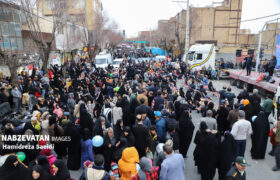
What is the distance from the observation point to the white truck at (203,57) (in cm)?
1994

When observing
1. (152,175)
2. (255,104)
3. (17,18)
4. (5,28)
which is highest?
(17,18)

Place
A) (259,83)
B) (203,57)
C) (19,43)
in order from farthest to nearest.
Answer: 1. (203,57)
2. (19,43)
3. (259,83)

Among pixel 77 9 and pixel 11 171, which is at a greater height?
pixel 77 9

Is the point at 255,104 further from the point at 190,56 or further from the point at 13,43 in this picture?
the point at 13,43

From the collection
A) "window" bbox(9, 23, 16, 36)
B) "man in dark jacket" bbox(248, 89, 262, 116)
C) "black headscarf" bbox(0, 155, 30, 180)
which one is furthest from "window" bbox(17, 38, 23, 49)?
"man in dark jacket" bbox(248, 89, 262, 116)

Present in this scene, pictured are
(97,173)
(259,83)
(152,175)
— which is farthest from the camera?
(259,83)

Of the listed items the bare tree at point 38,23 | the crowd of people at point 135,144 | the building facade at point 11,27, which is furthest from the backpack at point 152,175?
the bare tree at point 38,23

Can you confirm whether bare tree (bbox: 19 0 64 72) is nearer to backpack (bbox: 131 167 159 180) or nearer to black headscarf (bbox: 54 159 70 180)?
black headscarf (bbox: 54 159 70 180)

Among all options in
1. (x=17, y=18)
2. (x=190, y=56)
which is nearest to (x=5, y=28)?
(x=17, y=18)

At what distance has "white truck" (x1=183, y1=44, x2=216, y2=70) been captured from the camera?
1994cm

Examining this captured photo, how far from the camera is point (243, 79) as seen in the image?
14562 millimetres

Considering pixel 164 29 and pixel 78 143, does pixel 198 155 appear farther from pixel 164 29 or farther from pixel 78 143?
pixel 164 29

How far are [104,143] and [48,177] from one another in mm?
1522

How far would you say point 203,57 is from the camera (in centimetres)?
2023
